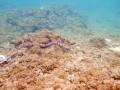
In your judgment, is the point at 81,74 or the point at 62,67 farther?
the point at 62,67

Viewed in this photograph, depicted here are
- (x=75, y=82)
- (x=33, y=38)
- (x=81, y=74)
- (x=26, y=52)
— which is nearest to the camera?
(x=75, y=82)

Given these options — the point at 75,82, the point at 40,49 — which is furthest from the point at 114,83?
the point at 40,49

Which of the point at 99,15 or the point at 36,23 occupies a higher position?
the point at 99,15

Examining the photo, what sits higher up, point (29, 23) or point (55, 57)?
point (29, 23)

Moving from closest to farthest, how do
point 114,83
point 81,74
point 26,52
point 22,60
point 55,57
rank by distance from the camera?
point 114,83 → point 81,74 → point 22,60 → point 55,57 → point 26,52

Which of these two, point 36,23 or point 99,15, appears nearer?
point 36,23

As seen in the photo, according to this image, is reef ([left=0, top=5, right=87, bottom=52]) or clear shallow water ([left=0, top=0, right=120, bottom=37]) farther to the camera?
clear shallow water ([left=0, top=0, right=120, bottom=37])

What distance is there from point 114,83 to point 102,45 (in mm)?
7872

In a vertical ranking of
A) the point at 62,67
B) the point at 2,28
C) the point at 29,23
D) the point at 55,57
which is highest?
the point at 29,23

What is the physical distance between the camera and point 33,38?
9.36m

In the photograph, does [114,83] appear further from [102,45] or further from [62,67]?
[102,45]

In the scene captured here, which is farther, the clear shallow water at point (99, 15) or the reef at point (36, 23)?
the clear shallow water at point (99, 15)

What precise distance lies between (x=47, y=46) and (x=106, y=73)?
4268mm

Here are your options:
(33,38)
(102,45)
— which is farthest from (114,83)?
(102,45)
